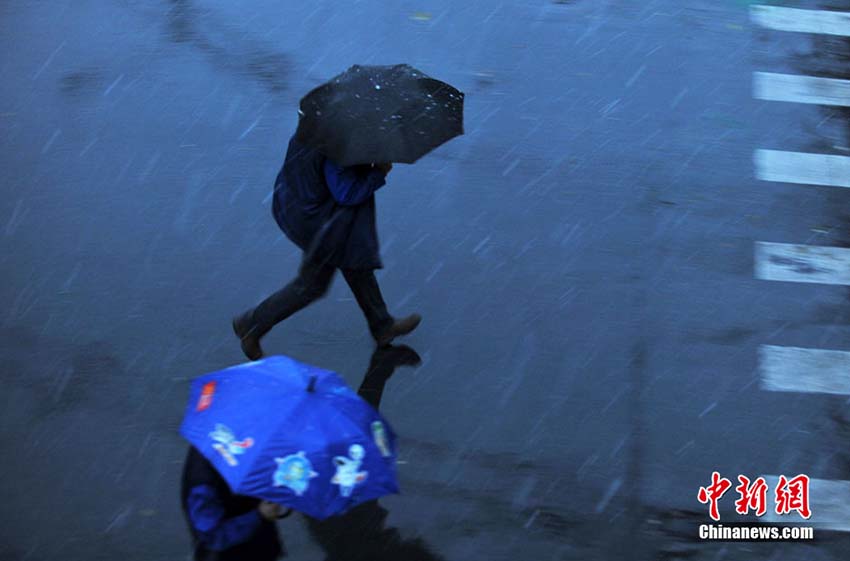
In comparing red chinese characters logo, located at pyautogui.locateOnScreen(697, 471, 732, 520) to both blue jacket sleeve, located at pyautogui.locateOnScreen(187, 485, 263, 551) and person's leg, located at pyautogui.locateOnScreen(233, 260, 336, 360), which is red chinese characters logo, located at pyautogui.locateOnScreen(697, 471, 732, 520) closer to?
person's leg, located at pyautogui.locateOnScreen(233, 260, 336, 360)

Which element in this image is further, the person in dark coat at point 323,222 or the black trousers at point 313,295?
the black trousers at point 313,295

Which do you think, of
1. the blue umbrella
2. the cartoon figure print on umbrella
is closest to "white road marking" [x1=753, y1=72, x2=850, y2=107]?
the cartoon figure print on umbrella

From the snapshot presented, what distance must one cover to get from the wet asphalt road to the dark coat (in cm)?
112

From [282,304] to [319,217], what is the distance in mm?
815

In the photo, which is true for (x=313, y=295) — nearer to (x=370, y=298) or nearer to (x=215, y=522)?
(x=370, y=298)

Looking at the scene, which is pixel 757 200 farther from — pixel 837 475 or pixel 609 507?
pixel 609 507

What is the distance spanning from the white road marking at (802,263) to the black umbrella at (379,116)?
10.2 ft

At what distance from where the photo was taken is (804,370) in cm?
776

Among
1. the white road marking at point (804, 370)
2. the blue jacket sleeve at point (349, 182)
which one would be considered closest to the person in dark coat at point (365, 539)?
the blue jacket sleeve at point (349, 182)

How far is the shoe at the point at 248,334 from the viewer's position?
752 centimetres

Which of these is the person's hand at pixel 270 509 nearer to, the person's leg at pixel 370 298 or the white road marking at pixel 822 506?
the person's leg at pixel 370 298

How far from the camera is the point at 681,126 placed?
9.74 m

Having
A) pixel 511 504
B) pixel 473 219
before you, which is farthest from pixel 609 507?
pixel 473 219

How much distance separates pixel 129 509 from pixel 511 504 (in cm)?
227
